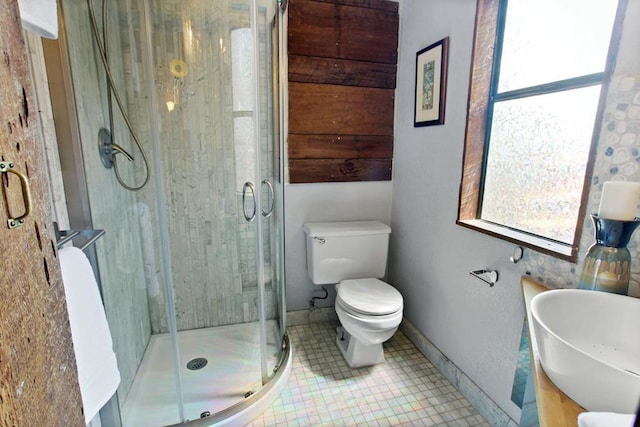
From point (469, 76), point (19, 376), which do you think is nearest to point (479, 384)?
point (469, 76)

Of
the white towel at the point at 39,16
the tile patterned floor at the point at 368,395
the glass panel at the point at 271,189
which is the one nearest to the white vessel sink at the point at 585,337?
the tile patterned floor at the point at 368,395

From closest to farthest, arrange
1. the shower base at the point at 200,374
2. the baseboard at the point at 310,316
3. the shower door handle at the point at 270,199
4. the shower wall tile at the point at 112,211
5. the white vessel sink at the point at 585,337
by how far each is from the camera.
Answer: the white vessel sink at the point at 585,337, the shower wall tile at the point at 112,211, the shower base at the point at 200,374, the shower door handle at the point at 270,199, the baseboard at the point at 310,316

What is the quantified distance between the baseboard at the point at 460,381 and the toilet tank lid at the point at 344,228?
69 cm

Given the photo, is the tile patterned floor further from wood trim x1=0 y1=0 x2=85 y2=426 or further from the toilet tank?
wood trim x1=0 y1=0 x2=85 y2=426

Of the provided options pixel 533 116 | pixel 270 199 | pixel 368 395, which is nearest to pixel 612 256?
pixel 533 116

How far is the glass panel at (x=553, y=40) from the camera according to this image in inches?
44.4

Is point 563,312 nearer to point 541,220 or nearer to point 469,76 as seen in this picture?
point 541,220

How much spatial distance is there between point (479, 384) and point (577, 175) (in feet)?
3.62

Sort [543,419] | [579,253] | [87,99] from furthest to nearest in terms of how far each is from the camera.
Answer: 1. [87,99]
2. [579,253]
3. [543,419]

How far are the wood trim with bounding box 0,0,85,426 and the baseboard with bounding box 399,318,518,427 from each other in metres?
1.68

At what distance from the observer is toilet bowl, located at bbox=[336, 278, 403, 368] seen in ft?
5.88

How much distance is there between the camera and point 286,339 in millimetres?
2057

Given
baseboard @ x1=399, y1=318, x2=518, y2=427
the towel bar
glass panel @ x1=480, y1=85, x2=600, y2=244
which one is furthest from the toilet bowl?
the towel bar

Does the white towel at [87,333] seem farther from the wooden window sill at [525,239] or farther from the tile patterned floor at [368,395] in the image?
the wooden window sill at [525,239]
